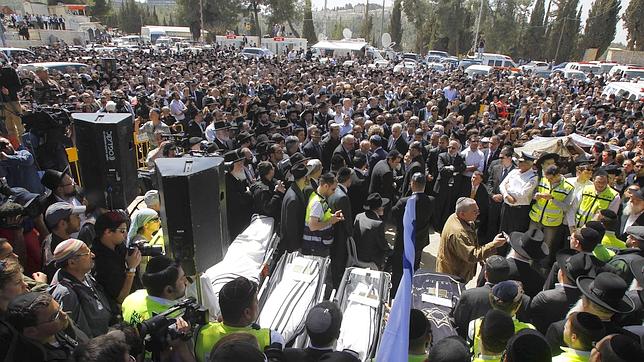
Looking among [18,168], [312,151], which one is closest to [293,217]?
[312,151]

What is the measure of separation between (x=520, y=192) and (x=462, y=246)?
2250 millimetres

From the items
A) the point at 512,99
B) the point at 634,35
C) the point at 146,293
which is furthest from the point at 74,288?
the point at 634,35

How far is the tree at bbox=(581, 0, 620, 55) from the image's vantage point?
→ 49781 millimetres

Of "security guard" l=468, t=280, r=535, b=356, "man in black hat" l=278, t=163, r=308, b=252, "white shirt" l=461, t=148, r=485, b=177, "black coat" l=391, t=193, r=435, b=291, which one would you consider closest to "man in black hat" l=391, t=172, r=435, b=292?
"black coat" l=391, t=193, r=435, b=291

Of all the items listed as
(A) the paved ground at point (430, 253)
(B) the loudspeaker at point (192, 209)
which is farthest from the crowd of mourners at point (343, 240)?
(B) the loudspeaker at point (192, 209)

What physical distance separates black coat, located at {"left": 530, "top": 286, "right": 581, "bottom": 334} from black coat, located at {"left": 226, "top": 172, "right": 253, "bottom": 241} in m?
3.57

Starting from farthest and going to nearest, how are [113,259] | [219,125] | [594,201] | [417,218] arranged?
[219,125], [594,201], [417,218], [113,259]

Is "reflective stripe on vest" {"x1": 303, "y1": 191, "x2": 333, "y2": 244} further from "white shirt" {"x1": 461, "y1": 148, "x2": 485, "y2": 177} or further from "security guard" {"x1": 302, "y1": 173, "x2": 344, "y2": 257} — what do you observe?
"white shirt" {"x1": 461, "y1": 148, "x2": 485, "y2": 177}

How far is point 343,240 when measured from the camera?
4.96m

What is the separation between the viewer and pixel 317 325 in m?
2.65

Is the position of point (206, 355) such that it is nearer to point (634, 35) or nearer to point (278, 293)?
point (278, 293)

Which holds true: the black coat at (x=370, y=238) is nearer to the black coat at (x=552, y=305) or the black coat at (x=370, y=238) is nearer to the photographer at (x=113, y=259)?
the black coat at (x=552, y=305)

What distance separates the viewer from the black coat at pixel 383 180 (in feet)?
21.4

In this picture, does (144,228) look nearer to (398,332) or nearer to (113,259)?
(113,259)
